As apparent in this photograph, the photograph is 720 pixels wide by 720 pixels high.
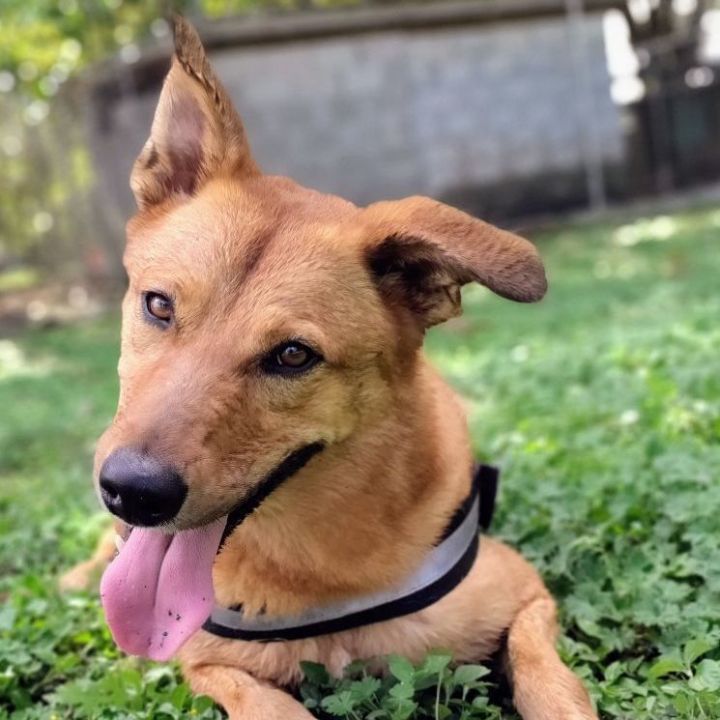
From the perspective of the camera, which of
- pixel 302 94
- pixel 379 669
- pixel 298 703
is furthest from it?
pixel 302 94

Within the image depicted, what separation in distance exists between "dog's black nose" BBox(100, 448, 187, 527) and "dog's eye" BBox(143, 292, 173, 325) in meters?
0.59

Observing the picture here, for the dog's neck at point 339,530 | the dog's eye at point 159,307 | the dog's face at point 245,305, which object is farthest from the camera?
the dog's neck at point 339,530

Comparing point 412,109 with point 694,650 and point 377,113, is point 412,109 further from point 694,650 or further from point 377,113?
point 694,650

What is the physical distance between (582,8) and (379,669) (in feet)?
50.3

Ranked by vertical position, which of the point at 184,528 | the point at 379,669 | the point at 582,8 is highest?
the point at 184,528

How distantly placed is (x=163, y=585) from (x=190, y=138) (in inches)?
60.2

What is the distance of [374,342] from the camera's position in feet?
9.48

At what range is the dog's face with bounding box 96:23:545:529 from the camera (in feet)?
8.00

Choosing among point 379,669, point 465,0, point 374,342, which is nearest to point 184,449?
point 374,342

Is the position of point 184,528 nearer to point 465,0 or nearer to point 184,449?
point 184,449

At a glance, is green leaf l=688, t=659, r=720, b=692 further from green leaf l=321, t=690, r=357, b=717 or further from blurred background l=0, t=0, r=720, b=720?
green leaf l=321, t=690, r=357, b=717

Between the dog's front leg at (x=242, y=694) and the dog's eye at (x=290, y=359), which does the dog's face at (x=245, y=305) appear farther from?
the dog's front leg at (x=242, y=694)

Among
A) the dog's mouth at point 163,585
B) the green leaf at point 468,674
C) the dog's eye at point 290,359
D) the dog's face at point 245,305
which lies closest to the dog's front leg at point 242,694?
the dog's mouth at point 163,585

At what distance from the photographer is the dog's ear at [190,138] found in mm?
3066
